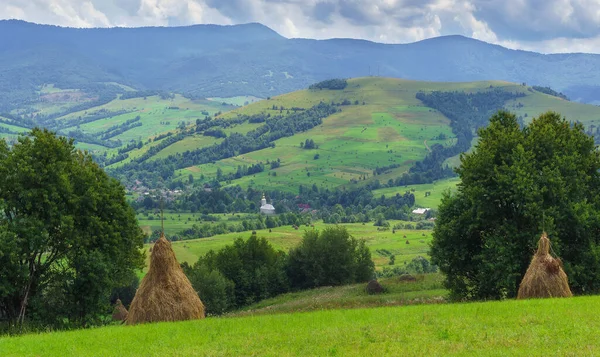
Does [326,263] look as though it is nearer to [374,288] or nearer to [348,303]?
[374,288]

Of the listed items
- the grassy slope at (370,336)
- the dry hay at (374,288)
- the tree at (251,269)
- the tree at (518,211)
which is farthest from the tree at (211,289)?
the grassy slope at (370,336)

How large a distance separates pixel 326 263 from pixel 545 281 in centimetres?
6123

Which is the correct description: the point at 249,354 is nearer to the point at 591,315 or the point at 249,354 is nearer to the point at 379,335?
the point at 379,335

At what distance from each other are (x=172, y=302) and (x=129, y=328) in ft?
12.6

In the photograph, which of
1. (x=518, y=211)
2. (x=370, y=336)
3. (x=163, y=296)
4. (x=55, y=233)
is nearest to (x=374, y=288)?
(x=518, y=211)

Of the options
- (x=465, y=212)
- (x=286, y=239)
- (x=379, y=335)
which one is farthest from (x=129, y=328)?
A: (x=286, y=239)

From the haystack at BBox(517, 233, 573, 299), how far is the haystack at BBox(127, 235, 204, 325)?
1610cm

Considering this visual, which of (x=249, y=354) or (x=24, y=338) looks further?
(x=24, y=338)

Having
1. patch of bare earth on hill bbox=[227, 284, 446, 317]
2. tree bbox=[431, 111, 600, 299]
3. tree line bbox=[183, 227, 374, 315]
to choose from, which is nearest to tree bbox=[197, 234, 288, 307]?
tree line bbox=[183, 227, 374, 315]

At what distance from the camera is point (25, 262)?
3444cm

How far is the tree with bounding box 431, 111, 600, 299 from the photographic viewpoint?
112ft

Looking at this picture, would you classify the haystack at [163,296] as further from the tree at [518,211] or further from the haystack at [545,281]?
the tree at [518,211]

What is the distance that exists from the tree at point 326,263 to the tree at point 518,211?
48.6 metres

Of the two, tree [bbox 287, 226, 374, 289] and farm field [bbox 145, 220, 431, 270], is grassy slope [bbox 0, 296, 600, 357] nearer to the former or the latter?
tree [bbox 287, 226, 374, 289]
